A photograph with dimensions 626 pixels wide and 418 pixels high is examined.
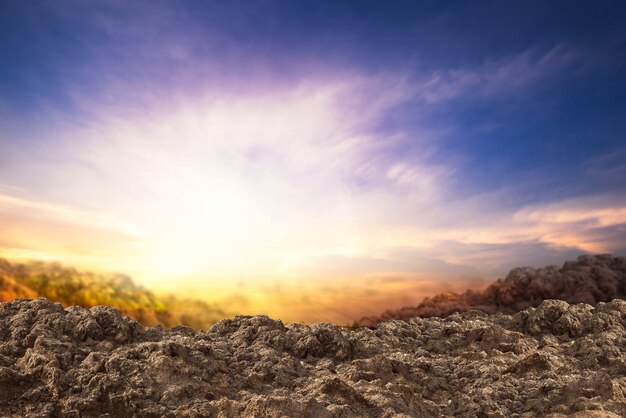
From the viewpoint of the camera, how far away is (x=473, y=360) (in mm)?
8461

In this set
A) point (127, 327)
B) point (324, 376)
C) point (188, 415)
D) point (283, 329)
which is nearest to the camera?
point (188, 415)

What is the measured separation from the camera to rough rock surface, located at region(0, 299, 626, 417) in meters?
6.59

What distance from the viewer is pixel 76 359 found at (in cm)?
725

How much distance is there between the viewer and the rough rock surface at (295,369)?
659cm

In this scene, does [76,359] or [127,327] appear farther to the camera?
[127,327]

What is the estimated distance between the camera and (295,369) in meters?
7.69

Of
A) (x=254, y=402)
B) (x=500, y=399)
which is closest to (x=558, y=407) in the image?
(x=500, y=399)

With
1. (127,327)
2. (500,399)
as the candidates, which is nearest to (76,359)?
(127,327)

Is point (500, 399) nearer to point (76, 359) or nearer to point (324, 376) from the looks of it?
point (324, 376)

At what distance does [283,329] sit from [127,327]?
2325mm

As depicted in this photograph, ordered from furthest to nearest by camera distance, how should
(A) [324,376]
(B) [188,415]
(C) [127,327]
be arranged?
1. (C) [127,327]
2. (A) [324,376]
3. (B) [188,415]

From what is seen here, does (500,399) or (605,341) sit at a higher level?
(605,341)

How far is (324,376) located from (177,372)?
1.85m

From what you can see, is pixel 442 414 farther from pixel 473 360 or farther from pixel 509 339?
pixel 509 339
